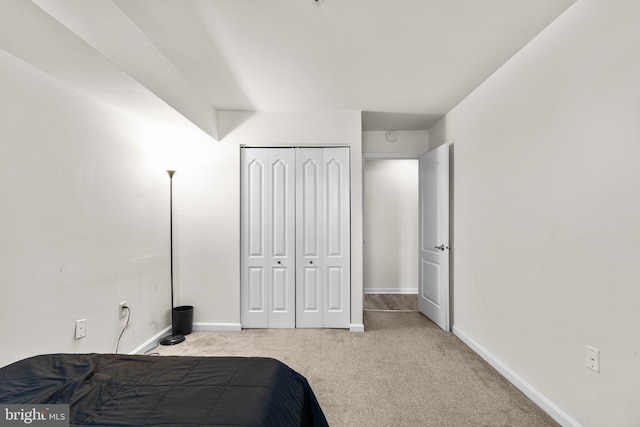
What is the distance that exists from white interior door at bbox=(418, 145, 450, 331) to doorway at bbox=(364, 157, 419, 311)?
43.5 inches

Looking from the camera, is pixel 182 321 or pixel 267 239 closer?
pixel 182 321

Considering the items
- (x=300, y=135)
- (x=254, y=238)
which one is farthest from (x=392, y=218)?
(x=254, y=238)

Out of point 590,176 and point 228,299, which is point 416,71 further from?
point 228,299

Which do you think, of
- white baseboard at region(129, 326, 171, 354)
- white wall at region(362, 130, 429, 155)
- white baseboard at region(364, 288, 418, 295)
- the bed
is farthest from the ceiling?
white baseboard at region(364, 288, 418, 295)

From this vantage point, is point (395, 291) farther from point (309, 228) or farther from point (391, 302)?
point (309, 228)

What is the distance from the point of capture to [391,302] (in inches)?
186

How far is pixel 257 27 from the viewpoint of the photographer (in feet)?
6.54

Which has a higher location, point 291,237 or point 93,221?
point 93,221

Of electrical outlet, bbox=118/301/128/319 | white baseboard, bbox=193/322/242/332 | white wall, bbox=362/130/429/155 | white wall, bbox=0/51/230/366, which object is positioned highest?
white wall, bbox=362/130/429/155

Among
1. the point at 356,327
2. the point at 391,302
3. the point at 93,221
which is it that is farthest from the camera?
the point at 391,302

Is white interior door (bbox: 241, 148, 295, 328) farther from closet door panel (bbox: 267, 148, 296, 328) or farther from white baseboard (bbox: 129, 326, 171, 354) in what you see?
white baseboard (bbox: 129, 326, 171, 354)

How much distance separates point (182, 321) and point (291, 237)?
1.51 m

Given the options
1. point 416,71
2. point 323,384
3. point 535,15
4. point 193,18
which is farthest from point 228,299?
point 535,15

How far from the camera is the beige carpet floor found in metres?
1.96
